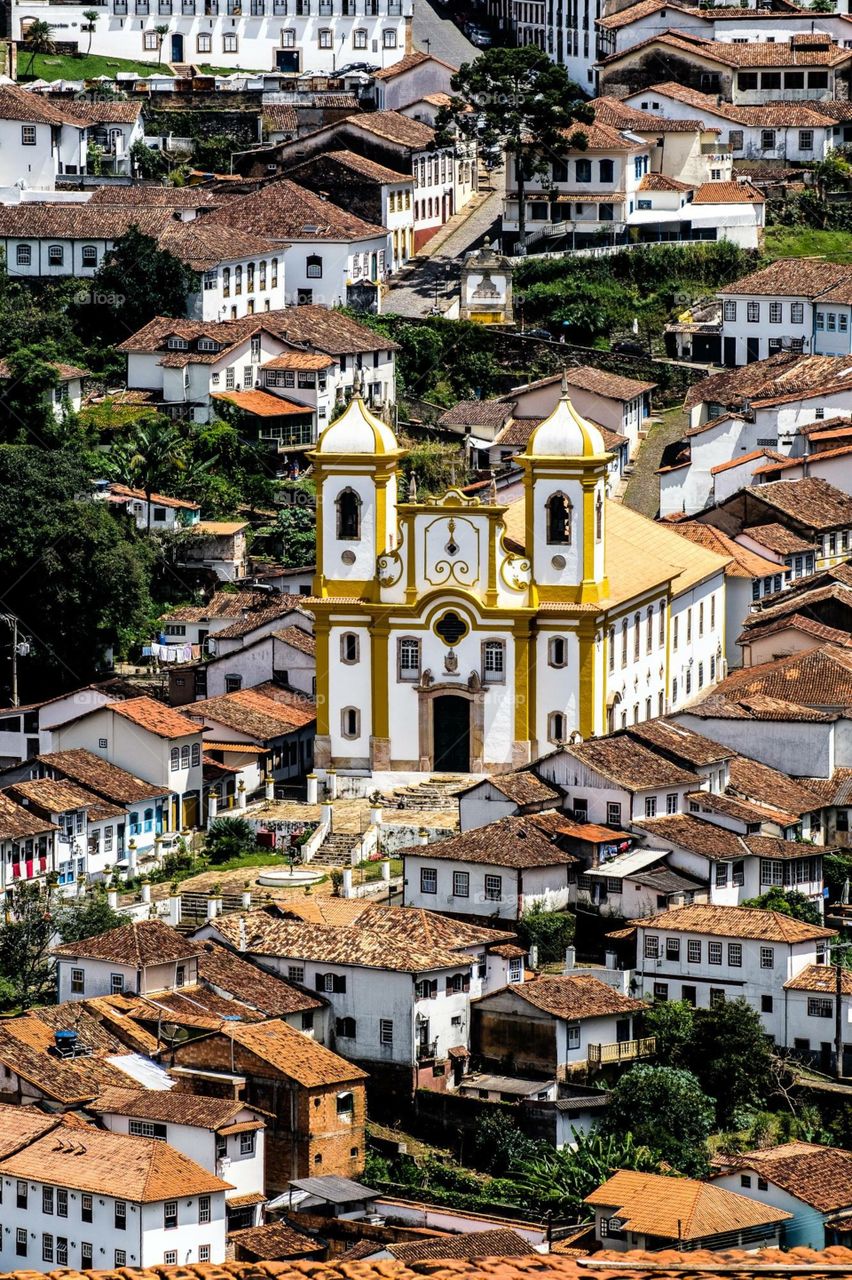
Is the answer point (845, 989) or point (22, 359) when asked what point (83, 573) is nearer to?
point (22, 359)

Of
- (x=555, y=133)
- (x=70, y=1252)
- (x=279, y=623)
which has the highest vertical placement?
(x=555, y=133)

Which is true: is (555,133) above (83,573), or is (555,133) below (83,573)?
above

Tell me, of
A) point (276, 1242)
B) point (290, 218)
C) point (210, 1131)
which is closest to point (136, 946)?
point (210, 1131)

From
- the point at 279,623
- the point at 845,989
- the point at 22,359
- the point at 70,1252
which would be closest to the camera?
the point at 70,1252

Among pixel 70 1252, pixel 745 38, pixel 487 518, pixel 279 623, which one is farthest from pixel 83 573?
pixel 745 38

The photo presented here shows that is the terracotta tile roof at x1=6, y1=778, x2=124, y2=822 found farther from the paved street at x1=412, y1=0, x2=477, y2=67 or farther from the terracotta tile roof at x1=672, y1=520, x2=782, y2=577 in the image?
the paved street at x1=412, y1=0, x2=477, y2=67

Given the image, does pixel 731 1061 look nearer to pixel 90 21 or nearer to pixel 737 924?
pixel 737 924

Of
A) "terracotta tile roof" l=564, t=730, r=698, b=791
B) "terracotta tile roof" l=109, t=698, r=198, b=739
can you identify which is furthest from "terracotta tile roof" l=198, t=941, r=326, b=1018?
"terracotta tile roof" l=109, t=698, r=198, b=739
